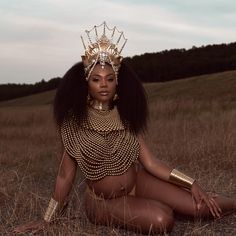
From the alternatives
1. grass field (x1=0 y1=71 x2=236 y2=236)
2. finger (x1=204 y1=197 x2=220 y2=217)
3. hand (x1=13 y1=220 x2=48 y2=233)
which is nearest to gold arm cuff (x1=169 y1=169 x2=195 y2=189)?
finger (x1=204 y1=197 x2=220 y2=217)

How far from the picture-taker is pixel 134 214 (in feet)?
14.0

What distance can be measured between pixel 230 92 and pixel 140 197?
22022mm

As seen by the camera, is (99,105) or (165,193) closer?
(99,105)

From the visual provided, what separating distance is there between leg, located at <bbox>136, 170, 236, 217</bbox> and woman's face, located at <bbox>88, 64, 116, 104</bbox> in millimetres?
709

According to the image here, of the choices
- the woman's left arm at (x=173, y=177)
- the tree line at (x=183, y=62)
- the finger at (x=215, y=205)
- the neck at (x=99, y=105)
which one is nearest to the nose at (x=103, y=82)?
the neck at (x=99, y=105)

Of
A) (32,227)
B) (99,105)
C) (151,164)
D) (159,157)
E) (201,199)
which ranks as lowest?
(159,157)

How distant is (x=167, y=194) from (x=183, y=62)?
1585 inches

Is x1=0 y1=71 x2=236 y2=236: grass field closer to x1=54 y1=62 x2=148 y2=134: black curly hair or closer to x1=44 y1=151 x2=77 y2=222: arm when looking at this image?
x1=44 y1=151 x2=77 y2=222: arm

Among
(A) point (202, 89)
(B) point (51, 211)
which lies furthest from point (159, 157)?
(A) point (202, 89)

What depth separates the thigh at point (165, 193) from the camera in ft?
14.9

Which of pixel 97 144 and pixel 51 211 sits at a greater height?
pixel 97 144

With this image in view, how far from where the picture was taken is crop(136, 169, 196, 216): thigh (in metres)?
4.54

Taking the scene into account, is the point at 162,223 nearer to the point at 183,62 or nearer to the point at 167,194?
the point at 167,194

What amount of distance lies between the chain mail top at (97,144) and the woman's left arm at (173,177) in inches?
Result: 6.5
